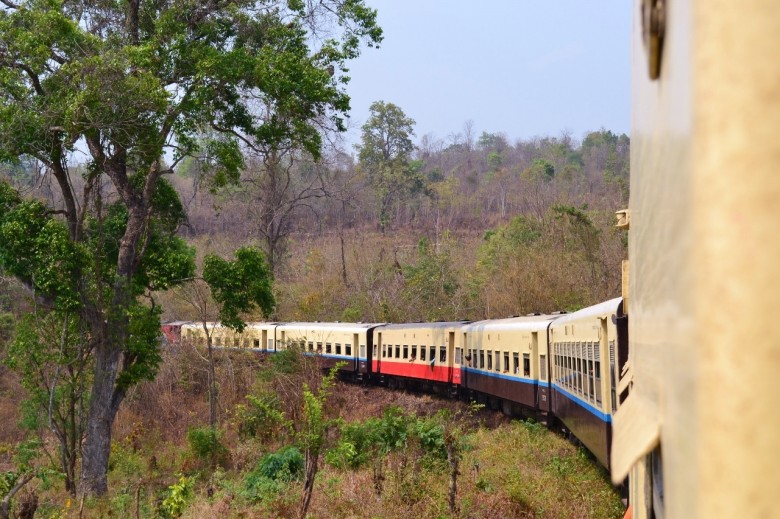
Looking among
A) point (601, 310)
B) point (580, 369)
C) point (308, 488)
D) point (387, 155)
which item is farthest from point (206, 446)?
point (387, 155)

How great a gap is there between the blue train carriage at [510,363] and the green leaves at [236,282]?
494 centimetres

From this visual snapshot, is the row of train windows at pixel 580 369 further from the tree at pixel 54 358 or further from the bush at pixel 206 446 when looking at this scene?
the tree at pixel 54 358

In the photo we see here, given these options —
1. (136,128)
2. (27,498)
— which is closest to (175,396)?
(136,128)

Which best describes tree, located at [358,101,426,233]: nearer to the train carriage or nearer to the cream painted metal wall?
the train carriage

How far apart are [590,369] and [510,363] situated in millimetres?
7598

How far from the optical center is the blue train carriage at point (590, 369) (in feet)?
28.7

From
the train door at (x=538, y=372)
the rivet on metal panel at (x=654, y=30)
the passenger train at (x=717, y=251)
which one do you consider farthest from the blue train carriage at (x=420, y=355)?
the passenger train at (x=717, y=251)

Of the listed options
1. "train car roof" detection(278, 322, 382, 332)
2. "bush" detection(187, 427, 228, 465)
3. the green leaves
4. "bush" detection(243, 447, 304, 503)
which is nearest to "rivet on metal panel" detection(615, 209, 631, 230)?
"bush" detection(243, 447, 304, 503)

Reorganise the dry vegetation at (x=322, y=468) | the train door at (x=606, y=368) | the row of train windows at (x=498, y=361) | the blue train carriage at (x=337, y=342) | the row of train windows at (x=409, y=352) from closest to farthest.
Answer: the train door at (x=606, y=368), the dry vegetation at (x=322, y=468), the row of train windows at (x=498, y=361), the row of train windows at (x=409, y=352), the blue train carriage at (x=337, y=342)

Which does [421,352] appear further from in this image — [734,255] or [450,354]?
[734,255]

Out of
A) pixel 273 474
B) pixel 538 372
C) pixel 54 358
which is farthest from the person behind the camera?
pixel 54 358

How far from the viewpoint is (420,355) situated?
976 inches

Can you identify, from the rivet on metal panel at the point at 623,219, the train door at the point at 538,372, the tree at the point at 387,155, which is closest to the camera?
the rivet on metal panel at the point at 623,219

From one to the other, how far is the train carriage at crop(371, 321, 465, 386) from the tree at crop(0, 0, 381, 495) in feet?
24.1
